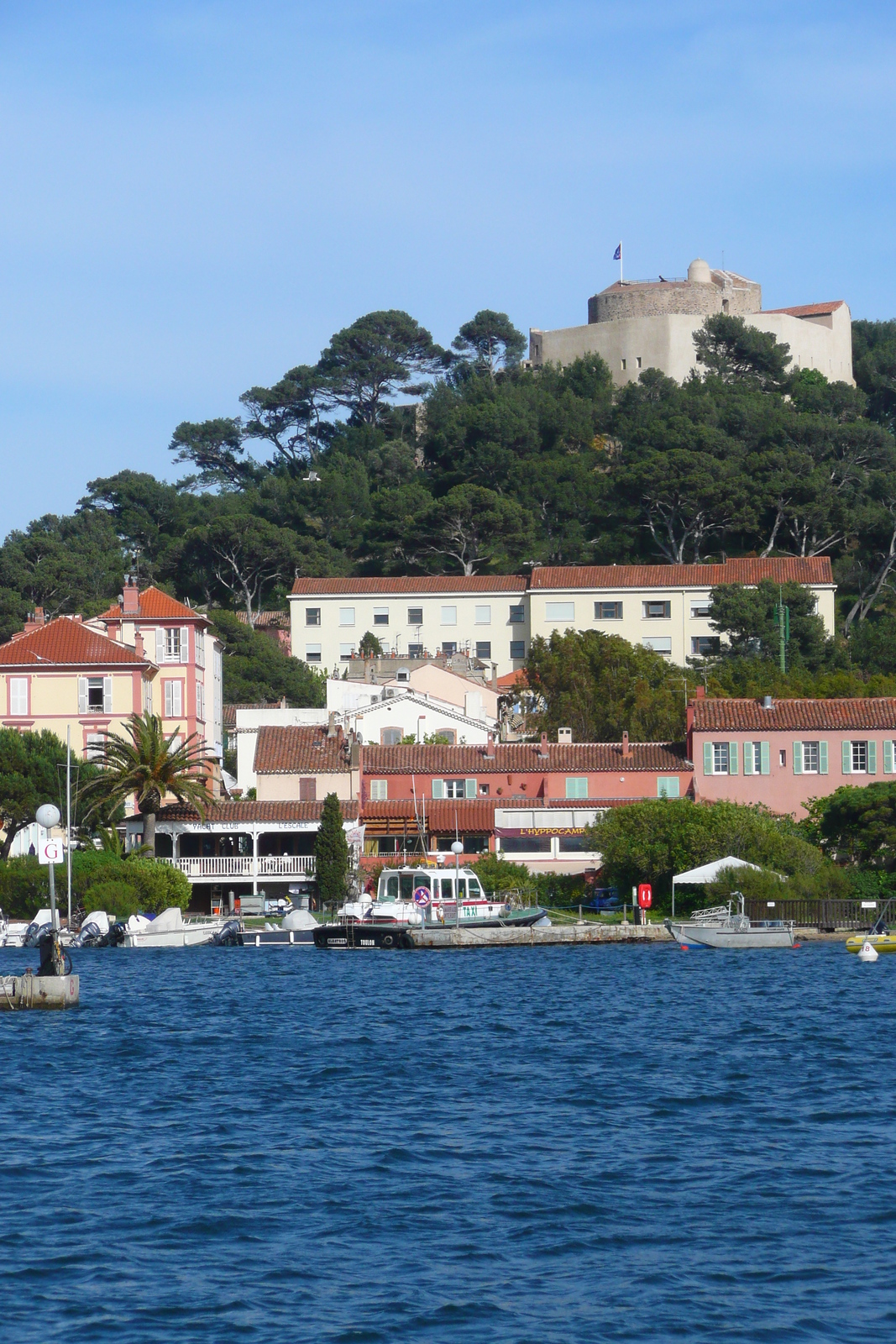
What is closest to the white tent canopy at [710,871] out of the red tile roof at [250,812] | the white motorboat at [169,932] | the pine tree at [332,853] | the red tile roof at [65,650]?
the pine tree at [332,853]

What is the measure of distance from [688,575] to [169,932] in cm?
5109

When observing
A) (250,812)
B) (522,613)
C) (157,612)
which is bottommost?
(250,812)

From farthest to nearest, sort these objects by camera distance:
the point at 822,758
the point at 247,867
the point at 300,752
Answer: the point at 300,752, the point at 822,758, the point at 247,867

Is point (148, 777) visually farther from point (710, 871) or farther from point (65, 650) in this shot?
point (710, 871)

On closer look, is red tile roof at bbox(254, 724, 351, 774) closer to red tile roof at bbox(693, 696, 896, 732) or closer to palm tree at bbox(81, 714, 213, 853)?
Answer: palm tree at bbox(81, 714, 213, 853)

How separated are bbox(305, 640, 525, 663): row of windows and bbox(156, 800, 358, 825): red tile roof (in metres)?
35.9

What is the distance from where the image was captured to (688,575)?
332ft

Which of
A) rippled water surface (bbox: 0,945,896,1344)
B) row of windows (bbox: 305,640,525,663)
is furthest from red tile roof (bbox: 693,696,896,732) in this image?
row of windows (bbox: 305,640,525,663)

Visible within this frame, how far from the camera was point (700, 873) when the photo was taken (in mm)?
57656

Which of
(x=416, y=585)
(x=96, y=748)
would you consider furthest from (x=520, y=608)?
(x=96, y=748)

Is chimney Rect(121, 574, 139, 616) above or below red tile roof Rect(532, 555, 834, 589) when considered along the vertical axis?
below

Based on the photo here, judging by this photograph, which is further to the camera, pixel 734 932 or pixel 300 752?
pixel 300 752

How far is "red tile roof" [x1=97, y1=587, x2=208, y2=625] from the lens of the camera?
258 ft

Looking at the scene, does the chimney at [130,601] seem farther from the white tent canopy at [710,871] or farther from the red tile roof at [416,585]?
the white tent canopy at [710,871]
